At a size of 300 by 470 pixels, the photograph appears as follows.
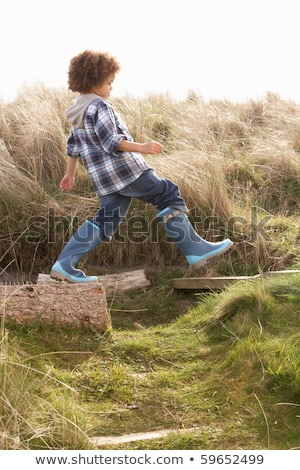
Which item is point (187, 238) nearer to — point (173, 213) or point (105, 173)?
point (173, 213)

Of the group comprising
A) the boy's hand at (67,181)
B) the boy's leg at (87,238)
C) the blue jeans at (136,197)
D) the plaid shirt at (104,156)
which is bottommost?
the boy's leg at (87,238)

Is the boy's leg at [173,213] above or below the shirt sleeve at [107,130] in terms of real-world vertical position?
below

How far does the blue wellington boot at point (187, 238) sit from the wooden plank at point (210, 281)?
1.11 feet

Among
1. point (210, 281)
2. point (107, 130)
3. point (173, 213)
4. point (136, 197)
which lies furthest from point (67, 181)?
point (210, 281)

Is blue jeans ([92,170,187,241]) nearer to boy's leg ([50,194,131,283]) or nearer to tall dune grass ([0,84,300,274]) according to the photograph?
boy's leg ([50,194,131,283])

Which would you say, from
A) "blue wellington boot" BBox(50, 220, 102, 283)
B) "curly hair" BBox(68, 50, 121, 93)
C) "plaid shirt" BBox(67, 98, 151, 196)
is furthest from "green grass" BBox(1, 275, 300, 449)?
"curly hair" BBox(68, 50, 121, 93)

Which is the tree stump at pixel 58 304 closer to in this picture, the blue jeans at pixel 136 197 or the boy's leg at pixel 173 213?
the blue jeans at pixel 136 197

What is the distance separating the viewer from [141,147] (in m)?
5.11

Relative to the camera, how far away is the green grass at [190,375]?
3795mm

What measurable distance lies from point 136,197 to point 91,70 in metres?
1.04

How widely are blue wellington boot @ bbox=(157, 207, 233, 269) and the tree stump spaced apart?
90cm

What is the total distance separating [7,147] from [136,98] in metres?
2.81

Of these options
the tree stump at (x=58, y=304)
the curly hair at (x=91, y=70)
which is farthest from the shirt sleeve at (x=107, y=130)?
A: the tree stump at (x=58, y=304)
